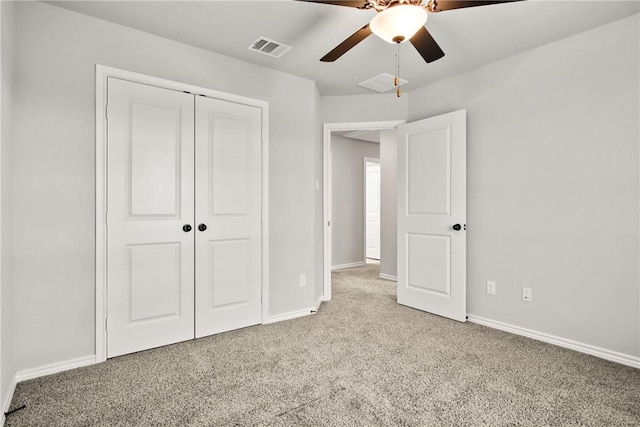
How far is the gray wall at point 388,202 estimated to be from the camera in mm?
5039

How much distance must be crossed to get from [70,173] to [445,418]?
2.72 m

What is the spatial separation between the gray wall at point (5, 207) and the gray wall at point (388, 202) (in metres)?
4.25

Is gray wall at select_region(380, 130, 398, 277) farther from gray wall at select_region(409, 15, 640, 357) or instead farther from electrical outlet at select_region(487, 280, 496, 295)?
electrical outlet at select_region(487, 280, 496, 295)

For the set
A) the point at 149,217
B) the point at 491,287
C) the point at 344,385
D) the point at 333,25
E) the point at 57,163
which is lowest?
the point at 344,385

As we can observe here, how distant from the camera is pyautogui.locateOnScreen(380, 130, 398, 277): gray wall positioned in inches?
198

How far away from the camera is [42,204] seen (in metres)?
2.13

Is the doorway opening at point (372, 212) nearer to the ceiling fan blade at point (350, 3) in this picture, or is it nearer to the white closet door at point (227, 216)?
the white closet door at point (227, 216)

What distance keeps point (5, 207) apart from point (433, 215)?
3318 millimetres

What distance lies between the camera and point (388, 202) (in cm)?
519

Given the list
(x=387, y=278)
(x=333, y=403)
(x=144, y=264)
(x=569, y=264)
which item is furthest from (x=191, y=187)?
(x=387, y=278)

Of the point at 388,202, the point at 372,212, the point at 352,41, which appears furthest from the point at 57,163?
the point at 372,212

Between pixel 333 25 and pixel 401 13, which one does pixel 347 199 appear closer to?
pixel 333 25

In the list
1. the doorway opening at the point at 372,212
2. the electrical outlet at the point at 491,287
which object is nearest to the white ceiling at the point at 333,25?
the electrical outlet at the point at 491,287

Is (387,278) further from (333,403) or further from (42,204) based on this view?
(42,204)
